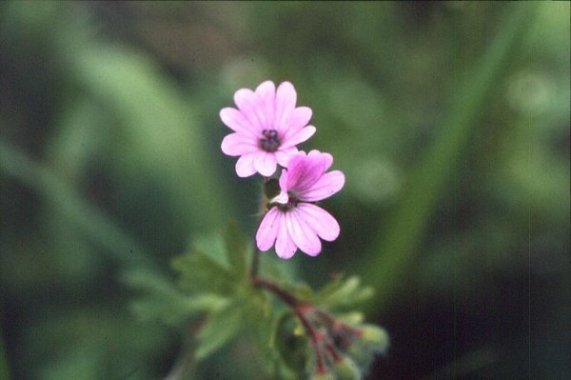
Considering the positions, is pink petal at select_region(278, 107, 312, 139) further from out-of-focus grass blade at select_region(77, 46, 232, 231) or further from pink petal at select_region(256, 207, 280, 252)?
out-of-focus grass blade at select_region(77, 46, 232, 231)

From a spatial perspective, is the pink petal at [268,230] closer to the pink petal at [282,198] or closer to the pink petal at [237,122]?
the pink petal at [282,198]

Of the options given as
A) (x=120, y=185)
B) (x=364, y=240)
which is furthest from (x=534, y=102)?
(x=120, y=185)

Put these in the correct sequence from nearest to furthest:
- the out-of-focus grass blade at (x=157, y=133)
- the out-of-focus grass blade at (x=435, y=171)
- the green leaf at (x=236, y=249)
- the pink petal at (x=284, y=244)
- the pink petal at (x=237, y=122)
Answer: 1. the pink petal at (x=284, y=244)
2. the pink petal at (x=237, y=122)
3. the green leaf at (x=236, y=249)
4. the out-of-focus grass blade at (x=435, y=171)
5. the out-of-focus grass blade at (x=157, y=133)

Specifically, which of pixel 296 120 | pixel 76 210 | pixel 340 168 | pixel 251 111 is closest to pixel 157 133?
pixel 76 210

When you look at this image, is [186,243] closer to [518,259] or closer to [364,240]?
→ [364,240]

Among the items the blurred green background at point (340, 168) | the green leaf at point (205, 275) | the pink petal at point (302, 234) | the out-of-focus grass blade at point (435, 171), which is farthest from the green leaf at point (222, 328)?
the out-of-focus grass blade at point (435, 171)

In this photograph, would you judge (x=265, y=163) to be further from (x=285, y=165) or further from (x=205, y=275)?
(x=205, y=275)
